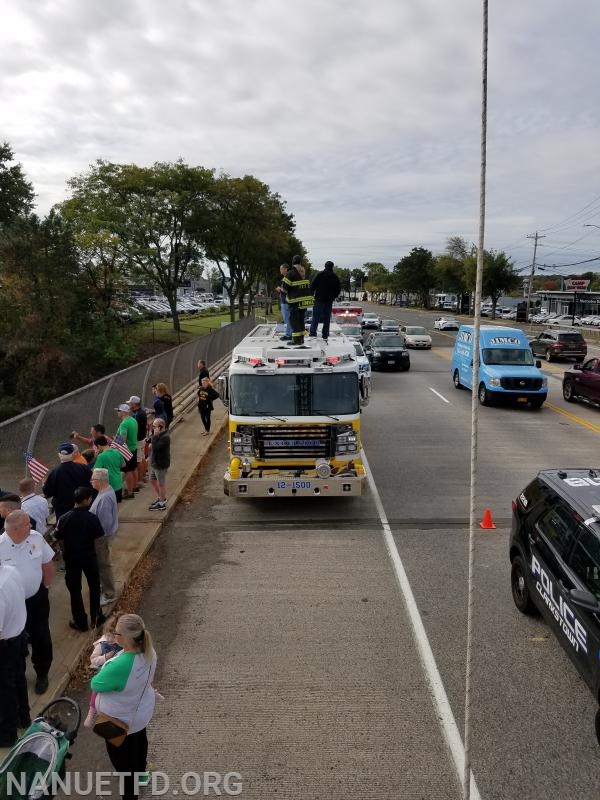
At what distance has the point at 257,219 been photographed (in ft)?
131

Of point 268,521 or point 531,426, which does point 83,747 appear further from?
point 531,426

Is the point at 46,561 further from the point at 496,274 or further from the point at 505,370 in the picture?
the point at 496,274

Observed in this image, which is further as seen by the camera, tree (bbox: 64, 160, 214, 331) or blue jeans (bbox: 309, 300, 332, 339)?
tree (bbox: 64, 160, 214, 331)

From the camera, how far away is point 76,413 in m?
10.1

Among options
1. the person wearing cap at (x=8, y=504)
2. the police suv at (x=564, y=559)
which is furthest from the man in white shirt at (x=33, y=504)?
the police suv at (x=564, y=559)

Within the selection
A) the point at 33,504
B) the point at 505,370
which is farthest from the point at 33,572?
the point at 505,370

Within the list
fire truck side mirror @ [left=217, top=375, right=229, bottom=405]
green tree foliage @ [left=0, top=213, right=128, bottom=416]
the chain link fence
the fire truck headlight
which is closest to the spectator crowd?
the chain link fence

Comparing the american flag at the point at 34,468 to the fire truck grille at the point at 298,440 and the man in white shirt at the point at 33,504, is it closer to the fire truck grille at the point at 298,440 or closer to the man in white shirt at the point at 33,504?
the man in white shirt at the point at 33,504

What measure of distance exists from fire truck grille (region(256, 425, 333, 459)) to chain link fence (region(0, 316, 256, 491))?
3024 mm

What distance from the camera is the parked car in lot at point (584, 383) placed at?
18766 millimetres

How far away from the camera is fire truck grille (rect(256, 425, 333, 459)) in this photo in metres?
9.34

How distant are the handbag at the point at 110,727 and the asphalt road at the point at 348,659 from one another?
0.83 metres

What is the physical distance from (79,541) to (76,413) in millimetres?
4521

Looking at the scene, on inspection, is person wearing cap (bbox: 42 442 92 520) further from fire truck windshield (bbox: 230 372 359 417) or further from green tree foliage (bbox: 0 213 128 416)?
green tree foliage (bbox: 0 213 128 416)
